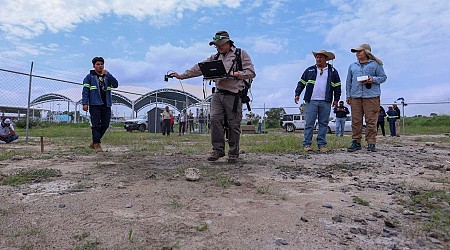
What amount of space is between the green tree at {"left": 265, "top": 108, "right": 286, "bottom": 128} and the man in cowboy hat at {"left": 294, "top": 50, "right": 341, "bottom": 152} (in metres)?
28.2

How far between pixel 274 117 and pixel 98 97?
1173 inches

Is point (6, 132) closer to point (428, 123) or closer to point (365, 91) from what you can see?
point (365, 91)

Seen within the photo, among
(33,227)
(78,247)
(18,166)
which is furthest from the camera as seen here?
(18,166)

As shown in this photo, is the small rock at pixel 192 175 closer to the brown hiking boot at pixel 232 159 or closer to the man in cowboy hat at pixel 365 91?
the brown hiking boot at pixel 232 159

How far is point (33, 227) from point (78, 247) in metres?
0.50

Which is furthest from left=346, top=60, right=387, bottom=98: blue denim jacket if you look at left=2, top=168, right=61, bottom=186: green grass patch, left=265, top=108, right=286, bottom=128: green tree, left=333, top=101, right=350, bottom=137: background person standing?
left=265, top=108, right=286, bottom=128: green tree

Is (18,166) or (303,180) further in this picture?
(18,166)

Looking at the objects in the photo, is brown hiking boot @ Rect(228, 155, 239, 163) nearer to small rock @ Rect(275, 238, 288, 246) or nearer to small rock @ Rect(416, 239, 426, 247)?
small rock @ Rect(275, 238, 288, 246)

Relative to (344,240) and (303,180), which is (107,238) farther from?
(303,180)

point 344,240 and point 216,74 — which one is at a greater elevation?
point 216,74

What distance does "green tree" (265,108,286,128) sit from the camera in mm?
34750

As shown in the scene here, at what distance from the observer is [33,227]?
2160mm

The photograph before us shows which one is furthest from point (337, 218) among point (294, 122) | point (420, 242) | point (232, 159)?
point (294, 122)

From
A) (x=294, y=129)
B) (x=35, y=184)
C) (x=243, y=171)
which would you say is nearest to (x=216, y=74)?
(x=243, y=171)
